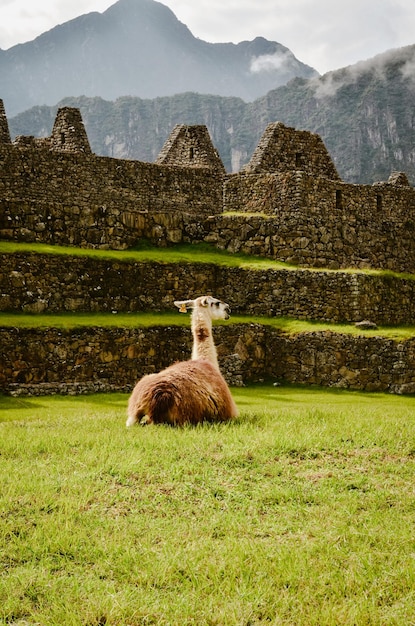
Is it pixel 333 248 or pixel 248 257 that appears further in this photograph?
pixel 333 248

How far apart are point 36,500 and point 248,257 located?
54.3 ft

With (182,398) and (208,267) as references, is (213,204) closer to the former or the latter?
(208,267)

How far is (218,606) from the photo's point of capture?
3955 millimetres

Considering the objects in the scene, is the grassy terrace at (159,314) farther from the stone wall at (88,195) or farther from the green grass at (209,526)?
the green grass at (209,526)

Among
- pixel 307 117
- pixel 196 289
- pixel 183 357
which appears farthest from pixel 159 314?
pixel 307 117

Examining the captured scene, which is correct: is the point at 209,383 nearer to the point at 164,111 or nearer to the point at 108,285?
the point at 108,285

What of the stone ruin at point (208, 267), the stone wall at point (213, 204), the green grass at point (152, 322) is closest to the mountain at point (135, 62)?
the stone wall at point (213, 204)

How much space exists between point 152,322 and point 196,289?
9.87 ft

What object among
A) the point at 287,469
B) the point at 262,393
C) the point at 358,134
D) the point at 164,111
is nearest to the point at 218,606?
the point at 287,469

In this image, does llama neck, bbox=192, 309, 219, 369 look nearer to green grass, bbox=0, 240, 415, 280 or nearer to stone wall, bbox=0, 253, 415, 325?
stone wall, bbox=0, 253, 415, 325

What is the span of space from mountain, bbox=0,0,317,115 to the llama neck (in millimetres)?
107780

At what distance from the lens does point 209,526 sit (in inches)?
199

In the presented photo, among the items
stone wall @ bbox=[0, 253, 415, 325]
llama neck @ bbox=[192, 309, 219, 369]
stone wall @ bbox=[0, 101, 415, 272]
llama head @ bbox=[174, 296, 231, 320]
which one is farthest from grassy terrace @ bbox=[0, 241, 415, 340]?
llama neck @ bbox=[192, 309, 219, 369]

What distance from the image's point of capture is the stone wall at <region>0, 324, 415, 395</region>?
14.6 m
